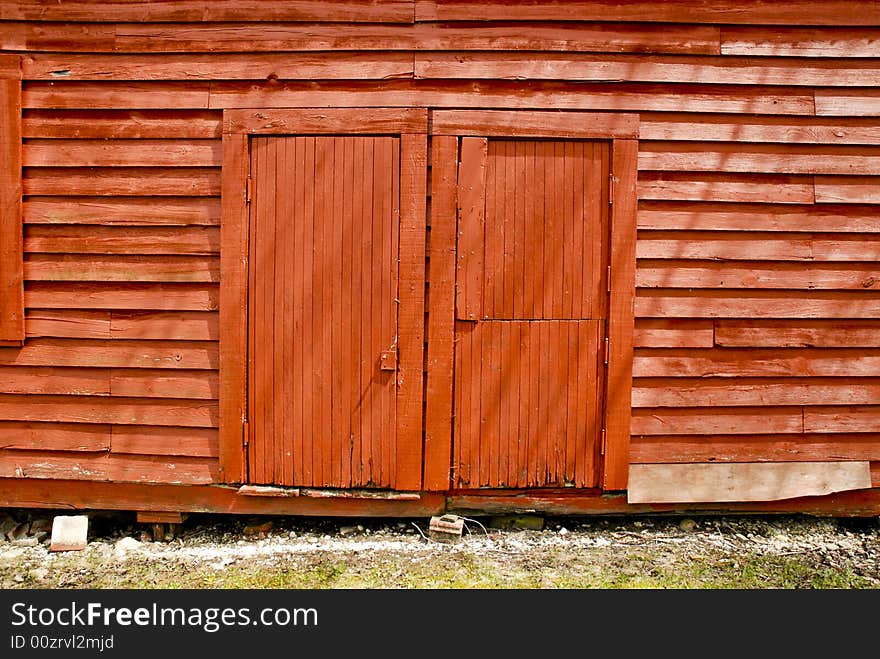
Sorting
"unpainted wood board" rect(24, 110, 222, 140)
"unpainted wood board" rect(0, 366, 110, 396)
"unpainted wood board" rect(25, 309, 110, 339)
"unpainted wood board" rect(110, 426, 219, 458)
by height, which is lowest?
"unpainted wood board" rect(110, 426, 219, 458)

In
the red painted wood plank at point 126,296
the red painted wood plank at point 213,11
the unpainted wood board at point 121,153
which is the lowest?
the red painted wood plank at point 126,296

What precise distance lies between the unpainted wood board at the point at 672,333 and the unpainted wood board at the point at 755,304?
0.16 ft

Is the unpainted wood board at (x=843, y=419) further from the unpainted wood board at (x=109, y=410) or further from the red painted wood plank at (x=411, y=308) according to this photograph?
the unpainted wood board at (x=109, y=410)

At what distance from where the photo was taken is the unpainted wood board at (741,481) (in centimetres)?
418

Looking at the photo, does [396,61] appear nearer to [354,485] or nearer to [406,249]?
[406,249]

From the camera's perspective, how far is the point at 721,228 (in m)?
4.07

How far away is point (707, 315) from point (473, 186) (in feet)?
5.25

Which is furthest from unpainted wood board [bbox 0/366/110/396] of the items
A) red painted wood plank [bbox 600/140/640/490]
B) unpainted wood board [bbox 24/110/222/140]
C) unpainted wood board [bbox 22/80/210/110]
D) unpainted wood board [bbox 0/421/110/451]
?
red painted wood plank [bbox 600/140/640/490]

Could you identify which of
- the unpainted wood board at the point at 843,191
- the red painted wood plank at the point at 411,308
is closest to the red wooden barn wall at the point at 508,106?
the unpainted wood board at the point at 843,191

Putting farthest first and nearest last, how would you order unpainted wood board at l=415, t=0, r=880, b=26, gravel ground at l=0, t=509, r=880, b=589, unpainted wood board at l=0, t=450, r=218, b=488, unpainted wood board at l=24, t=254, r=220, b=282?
unpainted wood board at l=0, t=450, r=218, b=488 → unpainted wood board at l=24, t=254, r=220, b=282 → unpainted wood board at l=415, t=0, r=880, b=26 → gravel ground at l=0, t=509, r=880, b=589

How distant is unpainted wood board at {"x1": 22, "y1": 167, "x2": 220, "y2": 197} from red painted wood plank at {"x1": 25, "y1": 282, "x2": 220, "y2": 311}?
1.81 ft

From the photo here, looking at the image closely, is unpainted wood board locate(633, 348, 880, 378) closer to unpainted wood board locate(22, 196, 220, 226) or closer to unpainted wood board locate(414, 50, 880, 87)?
unpainted wood board locate(414, 50, 880, 87)

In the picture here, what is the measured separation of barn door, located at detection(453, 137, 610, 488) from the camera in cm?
403

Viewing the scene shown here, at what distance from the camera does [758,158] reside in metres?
4.06
